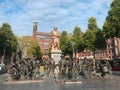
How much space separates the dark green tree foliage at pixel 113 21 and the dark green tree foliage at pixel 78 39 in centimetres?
2684

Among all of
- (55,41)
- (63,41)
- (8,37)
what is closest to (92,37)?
(63,41)

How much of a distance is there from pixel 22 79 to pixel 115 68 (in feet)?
99.1

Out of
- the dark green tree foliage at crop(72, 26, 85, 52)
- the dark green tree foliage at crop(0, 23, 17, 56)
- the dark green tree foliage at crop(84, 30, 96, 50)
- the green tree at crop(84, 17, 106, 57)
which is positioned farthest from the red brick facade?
the dark green tree foliage at crop(84, 30, 96, 50)

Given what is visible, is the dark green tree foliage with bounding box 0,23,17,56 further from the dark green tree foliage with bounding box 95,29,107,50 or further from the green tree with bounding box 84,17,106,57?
the dark green tree foliage with bounding box 95,29,107,50

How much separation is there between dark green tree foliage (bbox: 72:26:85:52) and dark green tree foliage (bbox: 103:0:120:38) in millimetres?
26844

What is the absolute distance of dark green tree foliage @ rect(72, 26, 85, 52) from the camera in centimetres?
7262

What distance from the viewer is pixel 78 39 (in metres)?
74.8

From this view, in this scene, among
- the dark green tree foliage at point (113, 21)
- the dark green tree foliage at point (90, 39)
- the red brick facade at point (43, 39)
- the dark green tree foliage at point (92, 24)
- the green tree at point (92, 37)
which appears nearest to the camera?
the dark green tree foliage at point (113, 21)

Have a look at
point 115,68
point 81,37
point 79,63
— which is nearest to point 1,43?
point 81,37

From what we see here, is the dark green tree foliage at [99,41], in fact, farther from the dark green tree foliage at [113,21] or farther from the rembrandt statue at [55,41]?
the rembrandt statue at [55,41]

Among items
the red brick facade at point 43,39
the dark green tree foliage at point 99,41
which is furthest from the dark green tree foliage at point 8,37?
the red brick facade at point 43,39

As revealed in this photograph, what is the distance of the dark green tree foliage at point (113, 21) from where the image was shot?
137ft

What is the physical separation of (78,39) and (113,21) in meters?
32.4

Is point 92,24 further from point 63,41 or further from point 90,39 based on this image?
point 63,41
